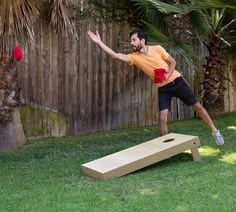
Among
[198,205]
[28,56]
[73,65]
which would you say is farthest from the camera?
[73,65]

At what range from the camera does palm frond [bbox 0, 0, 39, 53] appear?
721 cm

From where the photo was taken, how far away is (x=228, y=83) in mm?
11641

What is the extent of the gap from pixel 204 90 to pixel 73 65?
279 centimetres

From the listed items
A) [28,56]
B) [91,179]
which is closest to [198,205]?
[91,179]

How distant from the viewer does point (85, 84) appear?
950cm

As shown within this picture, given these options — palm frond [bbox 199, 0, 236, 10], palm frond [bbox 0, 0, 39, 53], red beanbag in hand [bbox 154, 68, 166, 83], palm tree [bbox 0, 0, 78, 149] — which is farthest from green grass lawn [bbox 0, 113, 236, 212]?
palm frond [bbox 199, 0, 236, 10]

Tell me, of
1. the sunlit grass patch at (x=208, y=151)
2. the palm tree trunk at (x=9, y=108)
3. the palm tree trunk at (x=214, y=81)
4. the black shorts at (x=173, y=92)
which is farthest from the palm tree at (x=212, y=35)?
the palm tree trunk at (x=9, y=108)

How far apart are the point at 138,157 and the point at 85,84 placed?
382 cm

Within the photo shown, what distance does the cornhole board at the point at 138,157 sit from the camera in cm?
571

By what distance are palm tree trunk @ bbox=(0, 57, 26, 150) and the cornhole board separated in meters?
2.32

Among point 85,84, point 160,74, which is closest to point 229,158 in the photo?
point 160,74

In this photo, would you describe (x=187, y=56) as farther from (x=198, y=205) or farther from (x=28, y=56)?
(x=198, y=205)

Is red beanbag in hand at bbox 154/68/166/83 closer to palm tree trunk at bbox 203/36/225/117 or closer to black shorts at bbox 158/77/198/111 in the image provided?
black shorts at bbox 158/77/198/111

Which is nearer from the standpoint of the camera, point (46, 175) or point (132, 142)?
point (46, 175)
